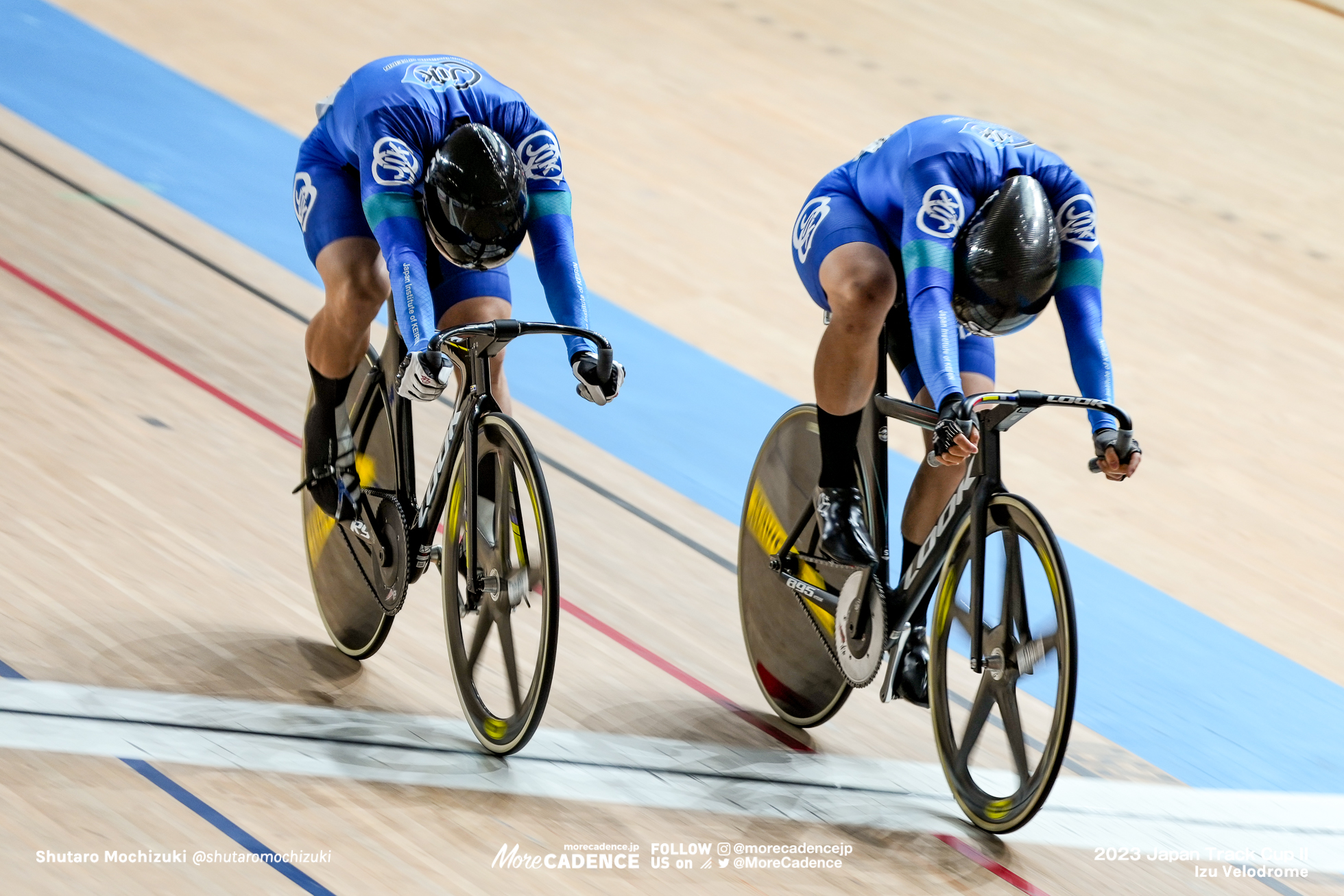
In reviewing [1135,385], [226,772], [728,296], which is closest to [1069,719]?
[226,772]

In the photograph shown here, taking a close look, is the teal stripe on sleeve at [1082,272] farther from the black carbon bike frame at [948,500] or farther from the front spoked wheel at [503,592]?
the front spoked wheel at [503,592]

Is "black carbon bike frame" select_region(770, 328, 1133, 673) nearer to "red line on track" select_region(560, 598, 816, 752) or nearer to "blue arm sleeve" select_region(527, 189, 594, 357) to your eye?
"red line on track" select_region(560, 598, 816, 752)

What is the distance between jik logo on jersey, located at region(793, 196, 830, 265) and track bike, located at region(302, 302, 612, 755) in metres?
0.53

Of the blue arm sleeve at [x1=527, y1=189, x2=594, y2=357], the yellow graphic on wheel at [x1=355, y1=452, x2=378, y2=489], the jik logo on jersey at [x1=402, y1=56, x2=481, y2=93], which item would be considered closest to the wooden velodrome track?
the yellow graphic on wheel at [x1=355, y1=452, x2=378, y2=489]

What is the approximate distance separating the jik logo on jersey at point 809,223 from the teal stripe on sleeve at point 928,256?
1.11ft

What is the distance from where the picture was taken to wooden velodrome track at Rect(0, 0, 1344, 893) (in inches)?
113

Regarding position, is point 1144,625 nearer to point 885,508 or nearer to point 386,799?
point 885,508

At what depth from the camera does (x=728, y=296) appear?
17.8ft

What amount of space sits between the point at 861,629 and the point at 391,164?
124 cm

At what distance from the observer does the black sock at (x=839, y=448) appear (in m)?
3.09

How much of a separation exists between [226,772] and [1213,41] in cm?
669

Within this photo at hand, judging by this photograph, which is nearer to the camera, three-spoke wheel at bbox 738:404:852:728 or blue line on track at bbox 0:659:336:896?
blue line on track at bbox 0:659:336:896

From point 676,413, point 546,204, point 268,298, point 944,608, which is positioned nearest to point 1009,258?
point 944,608

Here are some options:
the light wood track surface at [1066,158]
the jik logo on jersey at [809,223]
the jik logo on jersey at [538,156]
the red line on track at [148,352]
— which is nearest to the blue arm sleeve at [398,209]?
the jik logo on jersey at [538,156]
